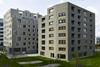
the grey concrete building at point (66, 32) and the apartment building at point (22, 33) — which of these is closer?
the grey concrete building at point (66, 32)

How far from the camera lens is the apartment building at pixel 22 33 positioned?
81.2 m

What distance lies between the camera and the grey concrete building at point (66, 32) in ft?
187

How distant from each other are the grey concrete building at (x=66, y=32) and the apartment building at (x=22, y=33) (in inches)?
556

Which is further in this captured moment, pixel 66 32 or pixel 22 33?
pixel 22 33

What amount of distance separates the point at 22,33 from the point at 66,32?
121 feet

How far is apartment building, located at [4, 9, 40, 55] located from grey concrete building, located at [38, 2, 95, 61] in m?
14.1

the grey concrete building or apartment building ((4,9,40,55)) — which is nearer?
the grey concrete building

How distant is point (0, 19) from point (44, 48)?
271 ft

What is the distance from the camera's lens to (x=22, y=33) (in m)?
83.4

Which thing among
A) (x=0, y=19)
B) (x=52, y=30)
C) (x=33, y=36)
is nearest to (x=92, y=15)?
(x=52, y=30)

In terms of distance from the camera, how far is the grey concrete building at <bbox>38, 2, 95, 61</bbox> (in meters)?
57.1

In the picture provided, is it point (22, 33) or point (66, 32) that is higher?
point (22, 33)

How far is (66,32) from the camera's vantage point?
56688 millimetres

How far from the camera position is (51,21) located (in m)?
65.3
